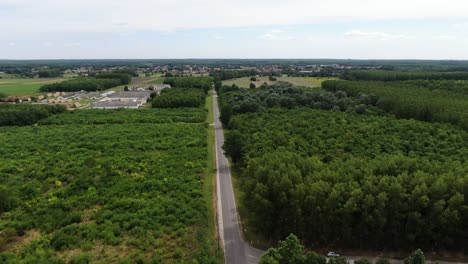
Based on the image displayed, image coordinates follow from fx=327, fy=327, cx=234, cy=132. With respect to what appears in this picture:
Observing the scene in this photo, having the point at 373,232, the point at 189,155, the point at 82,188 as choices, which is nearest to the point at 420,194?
the point at 373,232

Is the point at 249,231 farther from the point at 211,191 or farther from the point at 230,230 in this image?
the point at 211,191

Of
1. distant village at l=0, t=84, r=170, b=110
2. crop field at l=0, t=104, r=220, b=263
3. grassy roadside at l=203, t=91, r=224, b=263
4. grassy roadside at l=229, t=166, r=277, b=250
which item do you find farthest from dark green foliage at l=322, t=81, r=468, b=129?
distant village at l=0, t=84, r=170, b=110

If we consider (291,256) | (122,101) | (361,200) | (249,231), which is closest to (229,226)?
(249,231)

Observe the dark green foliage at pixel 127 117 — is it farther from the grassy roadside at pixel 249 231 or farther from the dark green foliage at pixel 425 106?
the grassy roadside at pixel 249 231

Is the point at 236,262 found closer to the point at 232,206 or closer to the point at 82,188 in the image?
the point at 232,206

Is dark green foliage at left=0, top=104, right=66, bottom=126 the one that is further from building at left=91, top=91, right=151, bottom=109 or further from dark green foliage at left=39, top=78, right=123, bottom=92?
dark green foliage at left=39, top=78, right=123, bottom=92

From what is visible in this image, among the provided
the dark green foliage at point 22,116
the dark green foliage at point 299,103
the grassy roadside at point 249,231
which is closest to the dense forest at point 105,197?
the grassy roadside at point 249,231

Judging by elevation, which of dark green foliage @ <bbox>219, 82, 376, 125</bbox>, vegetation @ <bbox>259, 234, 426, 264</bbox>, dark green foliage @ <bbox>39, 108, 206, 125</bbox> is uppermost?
dark green foliage @ <bbox>219, 82, 376, 125</bbox>
